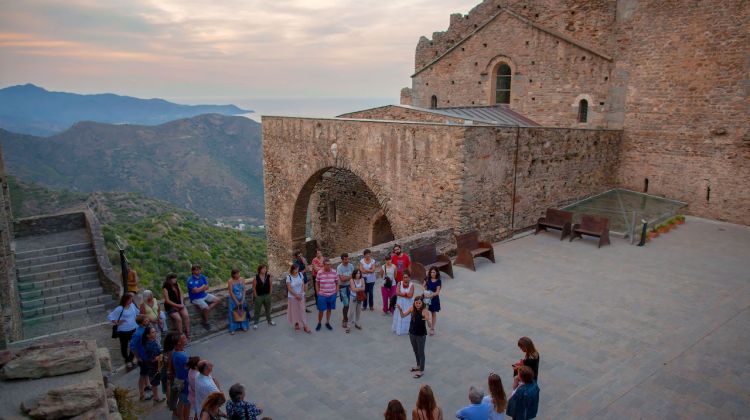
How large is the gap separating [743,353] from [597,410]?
9.47 feet

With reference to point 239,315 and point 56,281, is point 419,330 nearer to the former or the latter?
point 239,315

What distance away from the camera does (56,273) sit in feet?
41.8

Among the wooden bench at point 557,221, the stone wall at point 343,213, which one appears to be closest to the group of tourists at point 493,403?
the wooden bench at point 557,221

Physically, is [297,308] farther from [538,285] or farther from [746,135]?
[746,135]

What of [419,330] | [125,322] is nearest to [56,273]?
[125,322]

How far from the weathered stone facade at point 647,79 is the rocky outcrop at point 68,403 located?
1645 centimetres

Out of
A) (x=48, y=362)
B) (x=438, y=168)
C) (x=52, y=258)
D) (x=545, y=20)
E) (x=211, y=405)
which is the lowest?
(x=52, y=258)

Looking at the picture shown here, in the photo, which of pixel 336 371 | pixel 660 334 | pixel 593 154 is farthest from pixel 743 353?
pixel 593 154

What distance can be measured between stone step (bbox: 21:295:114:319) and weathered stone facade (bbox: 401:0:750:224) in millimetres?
14970

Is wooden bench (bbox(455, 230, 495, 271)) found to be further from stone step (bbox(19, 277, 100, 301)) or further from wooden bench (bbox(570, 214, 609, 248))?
stone step (bbox(19, 277, 100, 301))

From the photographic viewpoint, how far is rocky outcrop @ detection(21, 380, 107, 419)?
13.1ft

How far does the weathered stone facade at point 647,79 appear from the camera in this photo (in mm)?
14023

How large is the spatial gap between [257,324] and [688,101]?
1435 centimetres

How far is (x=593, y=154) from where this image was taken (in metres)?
15.3
